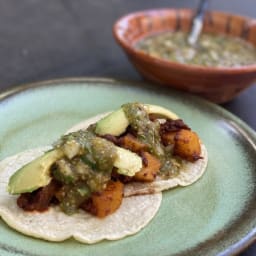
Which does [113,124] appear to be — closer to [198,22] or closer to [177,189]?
[177,189]

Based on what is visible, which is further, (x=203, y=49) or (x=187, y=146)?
(x=203, y=49)

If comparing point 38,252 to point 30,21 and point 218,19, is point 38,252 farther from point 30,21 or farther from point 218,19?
point 30,21

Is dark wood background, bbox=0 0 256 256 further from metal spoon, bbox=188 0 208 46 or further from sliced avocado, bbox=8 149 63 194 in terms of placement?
sliced avocado, bbox=8 149 63 194

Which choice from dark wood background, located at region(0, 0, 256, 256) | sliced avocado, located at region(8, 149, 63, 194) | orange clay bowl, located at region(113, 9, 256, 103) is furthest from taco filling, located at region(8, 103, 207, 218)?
dark wood background, located at region(0, 0, 256, 256)

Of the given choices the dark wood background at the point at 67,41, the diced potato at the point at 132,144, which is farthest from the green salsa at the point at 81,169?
the dark wood background at the point at 67,41

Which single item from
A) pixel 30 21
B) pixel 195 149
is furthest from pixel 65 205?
pixel 30 21

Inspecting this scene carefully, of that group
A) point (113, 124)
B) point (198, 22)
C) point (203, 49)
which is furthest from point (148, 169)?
point (198, 22)

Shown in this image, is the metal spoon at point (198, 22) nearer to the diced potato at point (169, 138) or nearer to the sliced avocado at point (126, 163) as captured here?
the diced potato at point (169, 138)
